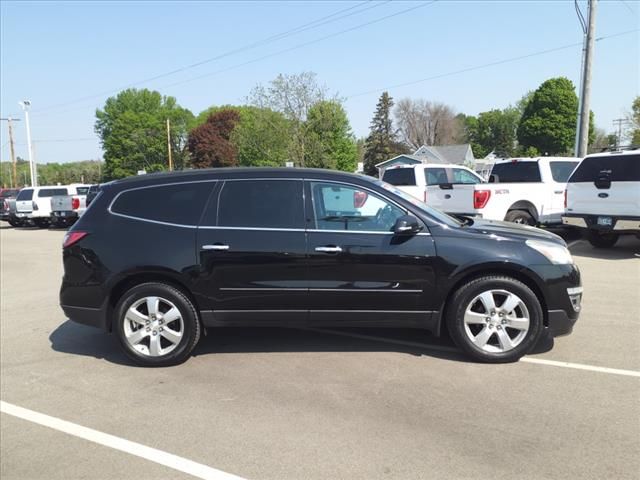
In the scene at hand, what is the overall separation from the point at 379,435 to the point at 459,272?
174cm

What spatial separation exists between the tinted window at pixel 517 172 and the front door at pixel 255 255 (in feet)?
30.4

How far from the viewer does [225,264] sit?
4625 mm

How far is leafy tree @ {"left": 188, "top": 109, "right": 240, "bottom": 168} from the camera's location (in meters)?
75.4

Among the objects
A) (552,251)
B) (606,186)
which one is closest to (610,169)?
(606,186)

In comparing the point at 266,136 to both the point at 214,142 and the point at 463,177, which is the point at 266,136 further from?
the point at 214,142

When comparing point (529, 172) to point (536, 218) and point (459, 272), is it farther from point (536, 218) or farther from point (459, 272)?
point (459, 272)

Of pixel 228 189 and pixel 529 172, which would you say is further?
pixel 529 172

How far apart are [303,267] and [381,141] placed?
77.9m

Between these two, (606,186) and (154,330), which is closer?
(154,330)

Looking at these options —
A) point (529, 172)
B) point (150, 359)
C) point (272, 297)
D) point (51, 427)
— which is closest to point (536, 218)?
point (529, 172)

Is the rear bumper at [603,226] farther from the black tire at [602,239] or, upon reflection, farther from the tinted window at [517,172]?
the tinted window at [517,172]

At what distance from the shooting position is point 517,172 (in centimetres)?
1248

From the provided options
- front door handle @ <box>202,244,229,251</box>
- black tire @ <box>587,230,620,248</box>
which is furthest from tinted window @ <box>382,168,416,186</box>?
front door handle @ <box>202,244,229,251</box>

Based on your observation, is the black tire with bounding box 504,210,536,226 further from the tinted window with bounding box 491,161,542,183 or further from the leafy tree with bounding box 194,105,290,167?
the leafy tree with bounding box 194,105,290,167
